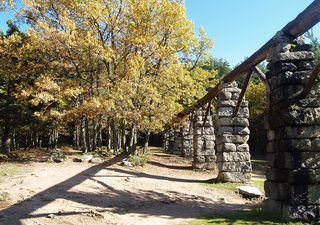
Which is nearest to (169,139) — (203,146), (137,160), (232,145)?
(203,146)

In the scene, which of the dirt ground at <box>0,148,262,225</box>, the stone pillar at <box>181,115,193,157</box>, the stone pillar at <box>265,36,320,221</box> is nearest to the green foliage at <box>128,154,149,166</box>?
the dirt ground at <box>0,148,262,225</box>

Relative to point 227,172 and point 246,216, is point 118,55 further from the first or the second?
point 246,216

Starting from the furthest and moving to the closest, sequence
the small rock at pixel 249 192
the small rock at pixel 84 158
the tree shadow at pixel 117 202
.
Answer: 1. the small rock at pixel 84 158
2. the small rock at pixel 249 192
3. the tree shadow at pixel 117 202

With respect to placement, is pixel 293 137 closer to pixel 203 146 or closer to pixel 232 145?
pixel 232 145

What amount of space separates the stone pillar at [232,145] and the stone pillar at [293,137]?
20.7 ft

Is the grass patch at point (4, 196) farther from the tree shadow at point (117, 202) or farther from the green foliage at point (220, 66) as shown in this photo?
the green foliage at point (220, 66)

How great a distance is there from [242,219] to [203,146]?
11.0 metres

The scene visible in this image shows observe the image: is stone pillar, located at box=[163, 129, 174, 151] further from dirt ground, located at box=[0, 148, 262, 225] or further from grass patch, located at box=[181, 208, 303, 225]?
grass patch, located at box=[181, 208, 303, 225]

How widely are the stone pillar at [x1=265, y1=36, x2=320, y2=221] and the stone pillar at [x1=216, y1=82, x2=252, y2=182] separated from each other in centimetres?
629

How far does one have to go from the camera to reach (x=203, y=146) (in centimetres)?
1930

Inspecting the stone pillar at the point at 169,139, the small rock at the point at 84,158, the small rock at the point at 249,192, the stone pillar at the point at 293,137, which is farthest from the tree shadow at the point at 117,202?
the stone pillar at the point at 169,139

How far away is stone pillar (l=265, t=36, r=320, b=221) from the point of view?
24.3 feet

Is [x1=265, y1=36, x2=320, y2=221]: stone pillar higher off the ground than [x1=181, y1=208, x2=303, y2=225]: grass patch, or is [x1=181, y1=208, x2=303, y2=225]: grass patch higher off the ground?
[x1=265, y1=36, x2=320, y2=221]: stone pillar

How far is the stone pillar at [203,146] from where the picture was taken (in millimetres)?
19309
